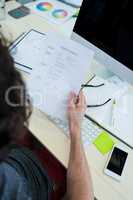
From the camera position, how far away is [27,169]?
867 mm

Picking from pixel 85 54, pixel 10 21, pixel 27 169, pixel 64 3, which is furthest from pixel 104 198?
pixel 64 3

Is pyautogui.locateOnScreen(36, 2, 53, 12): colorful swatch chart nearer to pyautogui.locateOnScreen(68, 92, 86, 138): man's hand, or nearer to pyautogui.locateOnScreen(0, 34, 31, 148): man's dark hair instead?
pyautogui.locateOnScreen(68, 92, 86, 138): man's hand

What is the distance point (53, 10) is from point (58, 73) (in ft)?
2.23

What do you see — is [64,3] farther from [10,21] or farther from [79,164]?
[79,164]

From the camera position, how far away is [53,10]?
4.99ft

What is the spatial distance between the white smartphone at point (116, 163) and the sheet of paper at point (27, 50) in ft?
1.49

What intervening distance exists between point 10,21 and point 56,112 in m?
0.64

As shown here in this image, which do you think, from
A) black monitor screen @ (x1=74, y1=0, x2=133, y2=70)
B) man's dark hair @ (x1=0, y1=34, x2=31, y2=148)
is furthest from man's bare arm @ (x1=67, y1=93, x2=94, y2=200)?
man's dark hair @ (x1=0, y1=34, x2=31, y2=148)

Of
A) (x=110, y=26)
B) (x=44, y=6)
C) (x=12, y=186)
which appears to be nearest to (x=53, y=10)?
(x=44, y=6)

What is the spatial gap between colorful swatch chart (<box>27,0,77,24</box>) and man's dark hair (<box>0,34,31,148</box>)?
3.12 ft

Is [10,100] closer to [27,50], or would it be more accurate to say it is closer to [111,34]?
[111,34]

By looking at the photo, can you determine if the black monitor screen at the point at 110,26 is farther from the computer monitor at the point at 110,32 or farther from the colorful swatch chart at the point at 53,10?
the colorful swatch chart at the point at 53,10

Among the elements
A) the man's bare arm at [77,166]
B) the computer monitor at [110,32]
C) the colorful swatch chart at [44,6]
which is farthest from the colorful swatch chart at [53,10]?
the man's bare arm at [77,166]

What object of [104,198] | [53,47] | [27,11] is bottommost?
[104,198]
